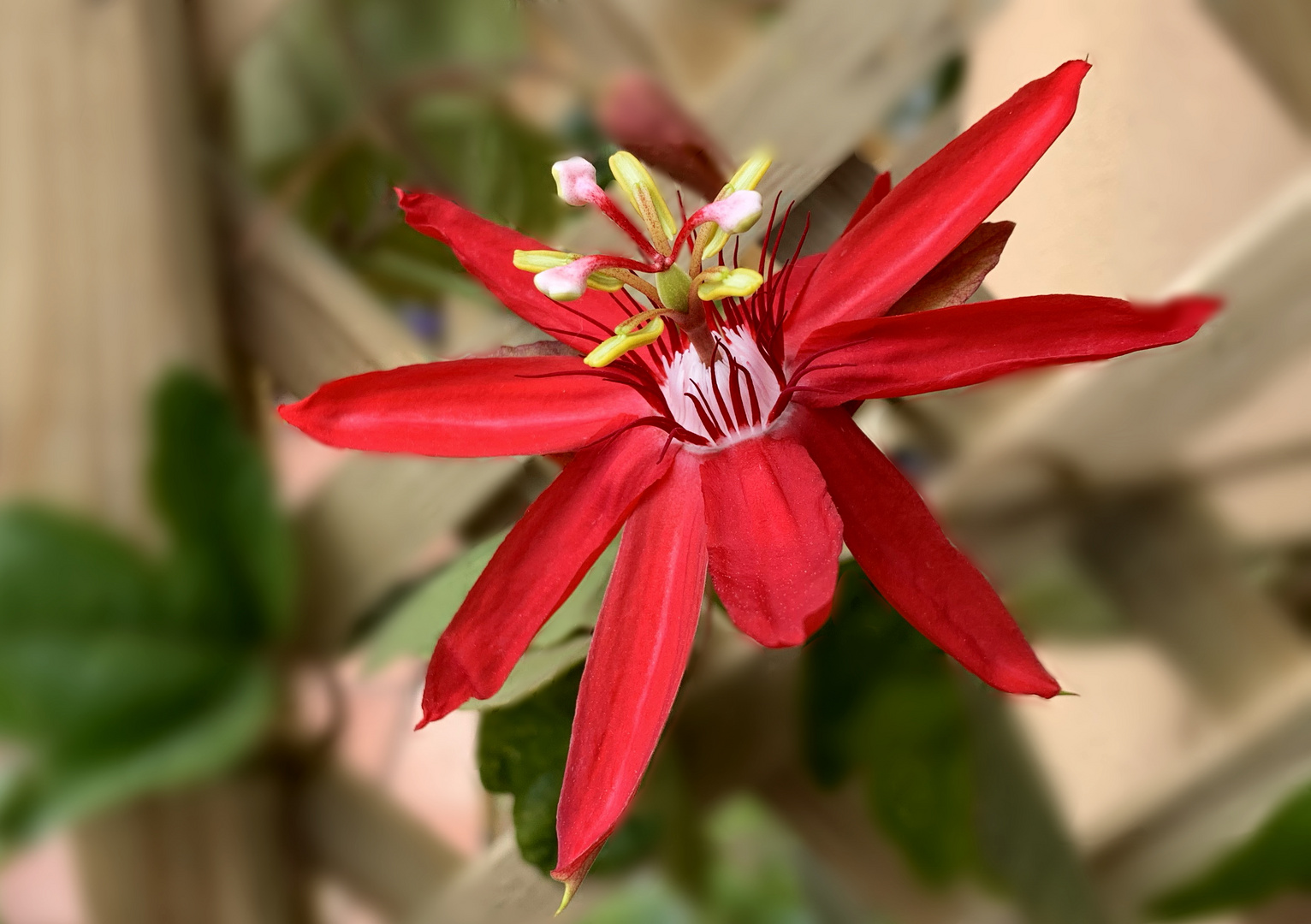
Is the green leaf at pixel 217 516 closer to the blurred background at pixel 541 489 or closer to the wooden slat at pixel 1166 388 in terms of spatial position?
the blurred background at pixel 541 489

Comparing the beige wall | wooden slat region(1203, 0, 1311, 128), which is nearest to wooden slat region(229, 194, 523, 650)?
the beige wall

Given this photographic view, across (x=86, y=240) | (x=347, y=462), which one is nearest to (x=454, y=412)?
(x=347, y=462)

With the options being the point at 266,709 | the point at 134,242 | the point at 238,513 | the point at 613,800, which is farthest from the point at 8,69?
the point at 613,800

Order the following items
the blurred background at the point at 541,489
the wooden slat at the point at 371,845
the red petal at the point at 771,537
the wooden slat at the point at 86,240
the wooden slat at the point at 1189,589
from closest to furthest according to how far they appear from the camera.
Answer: the red petal at the point at 771,537, the blurred background at the point at 541,489, the wooden slat at the point at 1189,589, the wooden slat at the point at 371,845, the wooden slat at the point at 86,240

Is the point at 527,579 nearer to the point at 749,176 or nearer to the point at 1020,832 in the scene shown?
the point at 749,176

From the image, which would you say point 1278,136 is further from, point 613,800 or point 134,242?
point 134,242

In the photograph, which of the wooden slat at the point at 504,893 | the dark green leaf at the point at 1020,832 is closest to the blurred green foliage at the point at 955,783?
the dark green leaf at the point at 1020,832

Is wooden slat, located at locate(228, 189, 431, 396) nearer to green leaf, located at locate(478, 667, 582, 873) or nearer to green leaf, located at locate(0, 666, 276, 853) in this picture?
green leaf, located at locate(478, 667, 582, 873)
